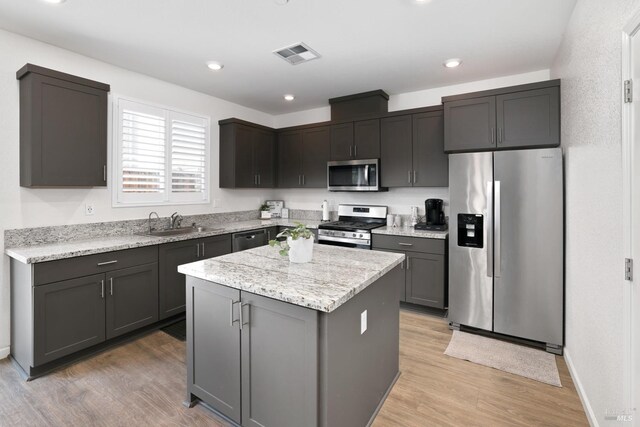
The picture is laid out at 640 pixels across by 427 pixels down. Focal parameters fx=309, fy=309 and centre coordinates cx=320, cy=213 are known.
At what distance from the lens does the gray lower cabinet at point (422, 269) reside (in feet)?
11.1

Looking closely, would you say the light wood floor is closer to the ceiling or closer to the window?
the window

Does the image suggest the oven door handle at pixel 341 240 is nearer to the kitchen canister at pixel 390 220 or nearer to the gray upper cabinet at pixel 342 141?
the kitchen canister at pixel 390 220

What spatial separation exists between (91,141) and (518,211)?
3.97 meters

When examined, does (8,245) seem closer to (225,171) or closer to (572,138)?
(225,171)

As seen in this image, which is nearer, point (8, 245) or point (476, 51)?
point (8, 245)

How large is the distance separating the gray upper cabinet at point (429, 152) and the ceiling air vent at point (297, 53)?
151 cm

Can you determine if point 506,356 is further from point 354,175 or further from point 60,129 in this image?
point 60,129

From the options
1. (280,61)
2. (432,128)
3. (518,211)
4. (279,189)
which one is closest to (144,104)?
(280,61)

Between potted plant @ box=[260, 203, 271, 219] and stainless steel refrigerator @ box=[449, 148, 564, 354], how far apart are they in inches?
112

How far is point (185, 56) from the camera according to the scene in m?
3.07

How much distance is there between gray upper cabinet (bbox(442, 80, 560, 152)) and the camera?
291cm

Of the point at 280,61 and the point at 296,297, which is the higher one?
the point at 280,61

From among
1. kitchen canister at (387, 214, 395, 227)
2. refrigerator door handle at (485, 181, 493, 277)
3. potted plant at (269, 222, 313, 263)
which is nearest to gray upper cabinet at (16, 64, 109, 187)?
potted plant at (269, 222, 313, 263)

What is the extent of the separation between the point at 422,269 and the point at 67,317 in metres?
3.35
